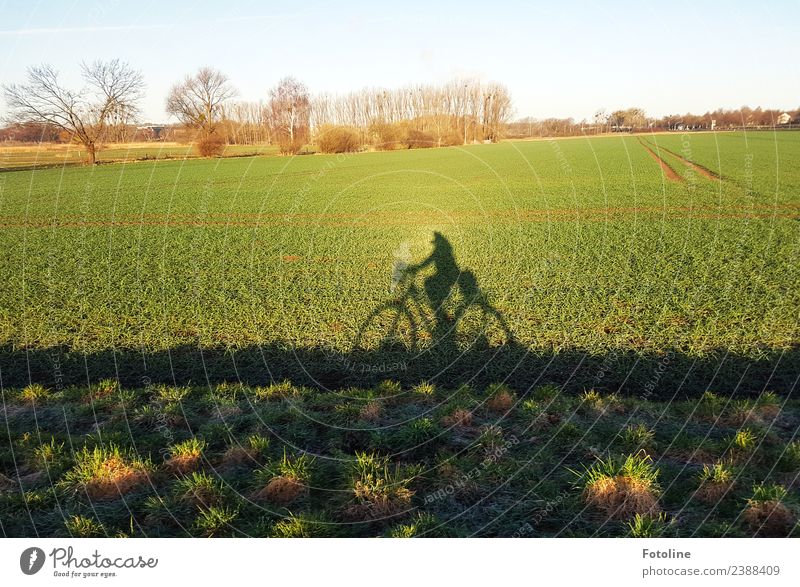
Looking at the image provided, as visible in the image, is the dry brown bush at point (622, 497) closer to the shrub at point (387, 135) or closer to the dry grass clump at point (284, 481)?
the dry grass clump at point (284, 481)

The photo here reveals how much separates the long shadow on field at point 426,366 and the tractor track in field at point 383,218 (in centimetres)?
1728

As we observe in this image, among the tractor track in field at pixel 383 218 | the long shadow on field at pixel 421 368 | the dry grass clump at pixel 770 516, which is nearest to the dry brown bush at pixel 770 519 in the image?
the dry grass clump at pixel 770 516

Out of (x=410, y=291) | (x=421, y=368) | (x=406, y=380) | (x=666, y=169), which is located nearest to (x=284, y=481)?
(x=406, y=380)

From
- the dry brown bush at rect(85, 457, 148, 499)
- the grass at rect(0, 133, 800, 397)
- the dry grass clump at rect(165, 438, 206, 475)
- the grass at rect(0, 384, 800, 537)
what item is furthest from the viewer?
the grass at rect(0, 133, 800, 397)

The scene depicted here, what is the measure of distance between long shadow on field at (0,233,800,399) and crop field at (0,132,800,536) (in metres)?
0.05

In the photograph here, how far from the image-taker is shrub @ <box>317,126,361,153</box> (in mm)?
25484

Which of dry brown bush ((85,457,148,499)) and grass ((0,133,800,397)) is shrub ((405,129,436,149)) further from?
dry brown bush ((85,457,148,499))

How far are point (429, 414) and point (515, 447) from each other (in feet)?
5.11

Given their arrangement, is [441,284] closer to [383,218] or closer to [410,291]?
[410,291]

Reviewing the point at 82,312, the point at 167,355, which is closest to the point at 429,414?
the point at 167,355

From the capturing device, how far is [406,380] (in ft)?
33.7

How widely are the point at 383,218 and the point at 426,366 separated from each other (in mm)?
20455

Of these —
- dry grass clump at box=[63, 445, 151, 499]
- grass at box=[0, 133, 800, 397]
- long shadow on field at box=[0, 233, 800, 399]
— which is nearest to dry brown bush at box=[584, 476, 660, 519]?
long shadow on field at box=[0, 233, 800, 399]

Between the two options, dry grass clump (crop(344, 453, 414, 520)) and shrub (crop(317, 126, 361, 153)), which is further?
shrub (crop(317, 126, 361, 153))
